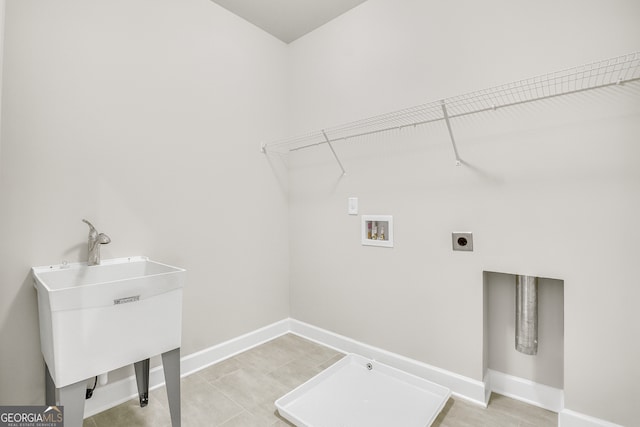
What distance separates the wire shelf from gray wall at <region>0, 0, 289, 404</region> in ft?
2.56

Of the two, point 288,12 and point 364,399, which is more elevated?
point 288,12

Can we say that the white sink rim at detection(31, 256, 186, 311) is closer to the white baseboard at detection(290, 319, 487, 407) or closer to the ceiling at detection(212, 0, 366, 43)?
the white baseboard at detection(290, 319, 487, 407)

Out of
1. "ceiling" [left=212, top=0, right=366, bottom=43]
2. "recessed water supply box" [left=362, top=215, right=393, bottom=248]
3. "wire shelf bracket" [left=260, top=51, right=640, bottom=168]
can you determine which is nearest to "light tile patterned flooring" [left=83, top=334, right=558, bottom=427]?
"recessed water supply box" [left=362, top=215, right=393, bottom=248]

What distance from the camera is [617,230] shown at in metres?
1.37

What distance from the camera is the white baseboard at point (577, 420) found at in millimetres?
1408

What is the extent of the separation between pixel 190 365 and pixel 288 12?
2636 mm

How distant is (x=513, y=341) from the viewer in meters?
1.72

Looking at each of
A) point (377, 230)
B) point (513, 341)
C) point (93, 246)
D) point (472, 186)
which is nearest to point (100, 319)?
point (93, 246)

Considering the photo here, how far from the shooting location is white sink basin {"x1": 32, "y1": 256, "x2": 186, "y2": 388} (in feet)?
3.76

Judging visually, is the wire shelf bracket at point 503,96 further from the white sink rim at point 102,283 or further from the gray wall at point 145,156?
the white sink rim at point 102,283

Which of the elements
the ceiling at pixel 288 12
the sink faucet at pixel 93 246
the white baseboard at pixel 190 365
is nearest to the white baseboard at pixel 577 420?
the white baseboard at pixel 190 365

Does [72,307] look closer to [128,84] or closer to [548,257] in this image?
[128,84]

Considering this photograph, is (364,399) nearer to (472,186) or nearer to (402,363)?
(402,363)

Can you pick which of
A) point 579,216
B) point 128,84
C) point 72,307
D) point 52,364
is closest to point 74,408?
point 52,364
